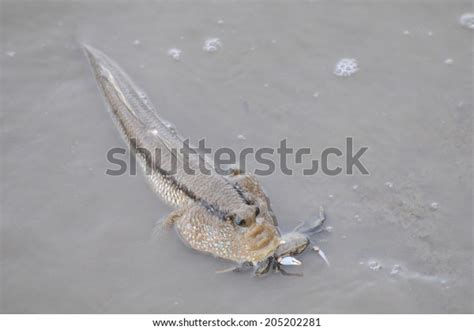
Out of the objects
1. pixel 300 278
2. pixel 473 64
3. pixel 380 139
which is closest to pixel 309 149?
pixel 380 139

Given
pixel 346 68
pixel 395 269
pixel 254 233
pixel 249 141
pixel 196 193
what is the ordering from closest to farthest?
pixel 254 233 → pixel 395 269 → pixel 196 193 → pixel 249 141 → pixel 346 68

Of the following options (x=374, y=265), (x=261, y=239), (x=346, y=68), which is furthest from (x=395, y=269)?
(x=346, y=68)

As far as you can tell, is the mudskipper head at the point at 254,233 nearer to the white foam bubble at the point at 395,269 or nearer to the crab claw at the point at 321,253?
the crab claw at the point at 321,253

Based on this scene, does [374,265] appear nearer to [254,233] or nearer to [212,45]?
[254,233]

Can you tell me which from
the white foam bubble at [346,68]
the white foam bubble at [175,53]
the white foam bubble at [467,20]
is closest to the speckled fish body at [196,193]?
the white foam bubble at [175,53]

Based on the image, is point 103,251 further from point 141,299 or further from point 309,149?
point 309,149

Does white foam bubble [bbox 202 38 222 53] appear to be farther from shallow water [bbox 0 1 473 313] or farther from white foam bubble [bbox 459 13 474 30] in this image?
white foam bubble [bbox 459 13 474 30]

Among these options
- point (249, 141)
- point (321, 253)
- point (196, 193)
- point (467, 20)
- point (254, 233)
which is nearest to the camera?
point (254, 233)

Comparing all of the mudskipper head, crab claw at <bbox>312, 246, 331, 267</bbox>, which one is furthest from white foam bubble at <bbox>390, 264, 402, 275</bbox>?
the mudskipper head
